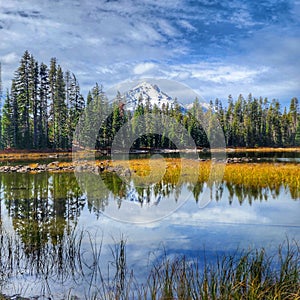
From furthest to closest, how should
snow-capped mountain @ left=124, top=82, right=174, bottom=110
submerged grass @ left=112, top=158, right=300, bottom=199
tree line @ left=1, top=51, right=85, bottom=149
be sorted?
1. tree line @ left=1, top=51, right=85, bottom=149
2. snow-capped mountain @ left=124, top=82, right=174, bottom=110
3. submerged grass @ left=112, top=158, right=300, bottom=199

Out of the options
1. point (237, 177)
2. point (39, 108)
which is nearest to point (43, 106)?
point (39, 108)

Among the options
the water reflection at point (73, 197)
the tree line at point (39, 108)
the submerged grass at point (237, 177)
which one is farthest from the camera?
the tree line at point (39, 108)

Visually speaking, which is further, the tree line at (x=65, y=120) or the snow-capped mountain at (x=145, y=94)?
the tree line at (x=65, y=120)

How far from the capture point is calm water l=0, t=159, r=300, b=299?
7.64 m

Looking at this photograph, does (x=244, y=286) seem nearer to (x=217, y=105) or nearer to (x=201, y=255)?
(x=201, y=255)

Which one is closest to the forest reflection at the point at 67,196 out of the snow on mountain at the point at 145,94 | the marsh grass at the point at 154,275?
the marsh grass at the point at 154,275

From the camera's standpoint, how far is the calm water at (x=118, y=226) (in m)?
7.64

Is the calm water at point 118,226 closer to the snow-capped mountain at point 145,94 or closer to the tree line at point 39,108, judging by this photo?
the snow-capped mountain at point 145,94

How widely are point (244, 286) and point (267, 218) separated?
7628mm

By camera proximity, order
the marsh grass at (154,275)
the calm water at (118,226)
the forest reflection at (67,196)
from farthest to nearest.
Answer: the forest reflection at (67,196) → the calm water at (118,226) → the marsh grass at (154,275)

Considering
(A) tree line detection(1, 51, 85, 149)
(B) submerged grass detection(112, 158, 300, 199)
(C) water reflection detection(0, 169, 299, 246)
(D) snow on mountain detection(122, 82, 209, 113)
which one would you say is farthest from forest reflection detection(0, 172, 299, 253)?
(A) tree line detection(1, 51, 85, 149)

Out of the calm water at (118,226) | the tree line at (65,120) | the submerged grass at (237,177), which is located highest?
the tree line at (65,120)

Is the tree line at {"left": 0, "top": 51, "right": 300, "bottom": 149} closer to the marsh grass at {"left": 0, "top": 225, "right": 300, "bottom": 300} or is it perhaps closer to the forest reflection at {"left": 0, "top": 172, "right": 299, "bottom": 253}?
the forest reflection at {"left": 0, "top": 172, "right": 299, "bottom": 253}

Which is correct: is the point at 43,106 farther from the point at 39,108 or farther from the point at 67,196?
the point at 67,196
